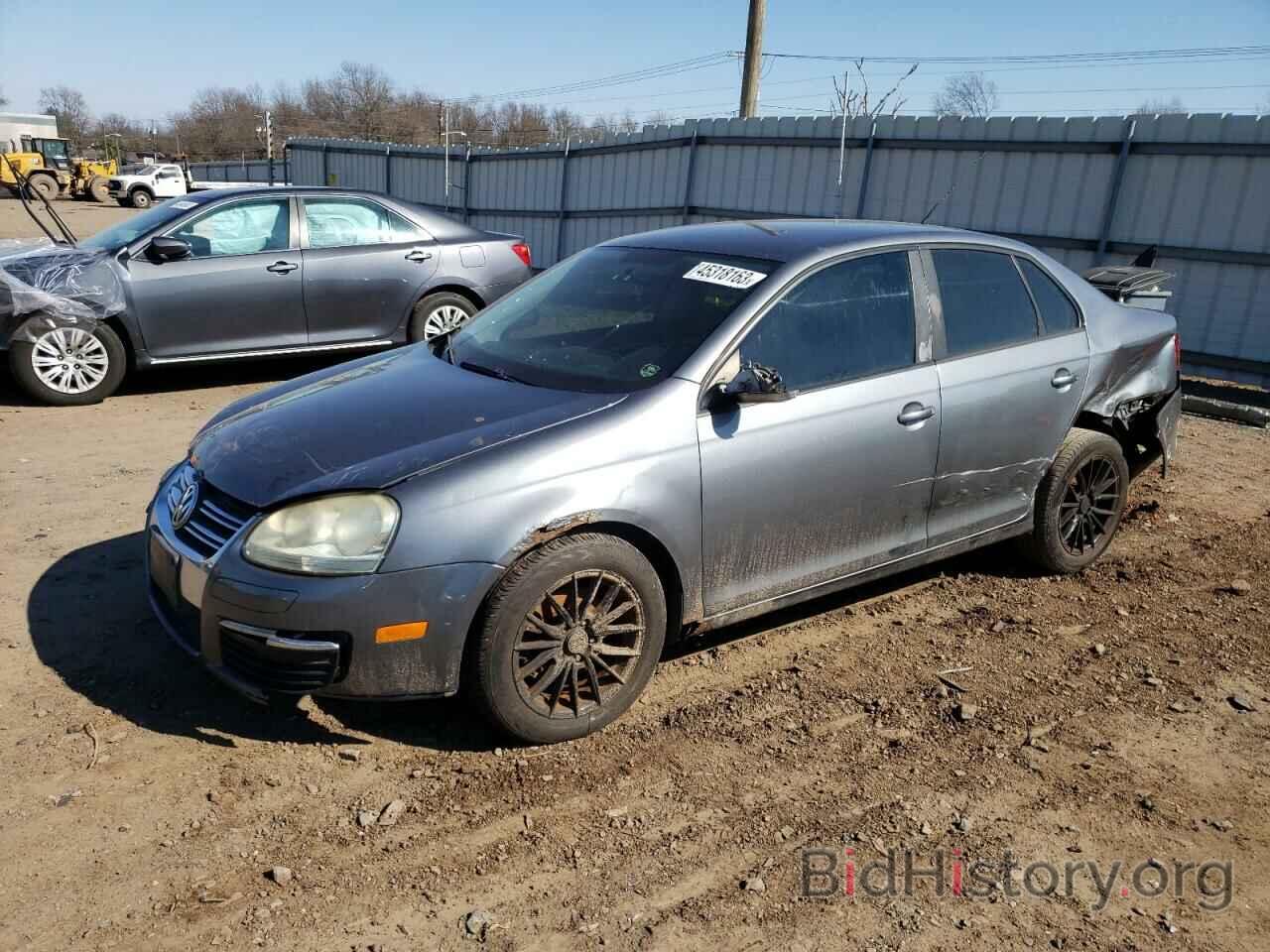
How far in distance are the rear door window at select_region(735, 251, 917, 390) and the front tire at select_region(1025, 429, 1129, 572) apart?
3.82ft

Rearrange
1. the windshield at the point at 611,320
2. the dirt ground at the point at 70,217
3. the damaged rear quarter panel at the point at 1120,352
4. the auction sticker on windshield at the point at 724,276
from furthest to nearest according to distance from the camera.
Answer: the dirt ground at the point at 70,217
the damaged rear quarter panel at the point at 1120,352
the auction sticker on windshield at the point at 724,276
the windshield at the point at 611,320

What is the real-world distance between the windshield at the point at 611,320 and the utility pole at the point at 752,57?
13.4 m

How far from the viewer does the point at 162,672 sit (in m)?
3.77

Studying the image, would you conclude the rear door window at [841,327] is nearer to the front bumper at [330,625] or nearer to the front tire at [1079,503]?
the front tire at [1079,503]

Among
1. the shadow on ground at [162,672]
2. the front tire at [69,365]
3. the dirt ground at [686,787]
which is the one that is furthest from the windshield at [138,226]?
the shadow on ground at [162,672]

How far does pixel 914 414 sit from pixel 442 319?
5.74m

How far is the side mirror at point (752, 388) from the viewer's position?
3.51 m

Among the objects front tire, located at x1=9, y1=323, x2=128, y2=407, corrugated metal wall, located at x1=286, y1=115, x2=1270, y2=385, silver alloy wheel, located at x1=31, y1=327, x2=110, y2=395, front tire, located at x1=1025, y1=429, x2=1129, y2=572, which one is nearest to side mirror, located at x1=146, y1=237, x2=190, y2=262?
front tire, located at x1=9, y1=323, x2=128, y2=407

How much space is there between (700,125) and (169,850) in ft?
42.7

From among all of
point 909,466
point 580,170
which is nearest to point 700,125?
point 580,170

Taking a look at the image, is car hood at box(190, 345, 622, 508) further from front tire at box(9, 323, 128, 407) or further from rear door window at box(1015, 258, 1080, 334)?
front tire at box(9, 323, 128, 407)

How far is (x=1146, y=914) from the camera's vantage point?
2703 millimetres

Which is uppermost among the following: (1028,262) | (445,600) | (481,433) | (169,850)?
(1028,262)

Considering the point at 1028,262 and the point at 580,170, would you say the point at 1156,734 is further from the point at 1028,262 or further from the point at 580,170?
the point at 580,170
